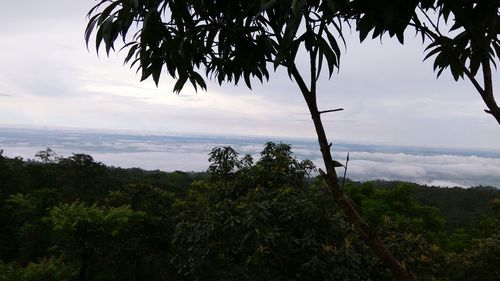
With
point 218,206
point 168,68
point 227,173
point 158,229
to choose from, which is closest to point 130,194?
point 158,229

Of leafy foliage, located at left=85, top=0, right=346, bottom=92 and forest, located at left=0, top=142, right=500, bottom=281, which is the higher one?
leafy foliage, located at left=85, top=0, right=346, bottom=92

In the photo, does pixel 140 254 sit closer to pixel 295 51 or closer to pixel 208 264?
pixel 208 264

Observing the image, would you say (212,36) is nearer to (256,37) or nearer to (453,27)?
(256,37)

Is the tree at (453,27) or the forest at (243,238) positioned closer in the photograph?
the tree at (453,27)

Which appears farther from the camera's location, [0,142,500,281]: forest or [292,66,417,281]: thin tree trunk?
[0,142,500,281]: forest

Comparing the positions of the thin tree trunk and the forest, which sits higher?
the thin tree trunk

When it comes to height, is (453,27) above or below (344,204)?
above

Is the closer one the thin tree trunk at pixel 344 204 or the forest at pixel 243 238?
the thin tree trunk at pixel 344 204

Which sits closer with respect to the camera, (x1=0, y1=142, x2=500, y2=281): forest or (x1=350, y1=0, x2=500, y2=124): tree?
(x1=350, y1=0, x2=500, y2=124): tree

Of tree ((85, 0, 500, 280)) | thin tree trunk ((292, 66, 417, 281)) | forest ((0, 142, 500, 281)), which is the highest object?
tree ((85, 0, 500, 280))

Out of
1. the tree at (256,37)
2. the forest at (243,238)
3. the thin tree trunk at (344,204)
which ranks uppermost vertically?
the tree at (256,37)

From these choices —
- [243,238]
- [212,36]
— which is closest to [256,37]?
[212,36]

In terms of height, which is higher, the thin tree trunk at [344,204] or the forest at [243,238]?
the thin tree trunk at [344,204]

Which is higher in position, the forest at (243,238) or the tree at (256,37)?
the tree at (256,37)
